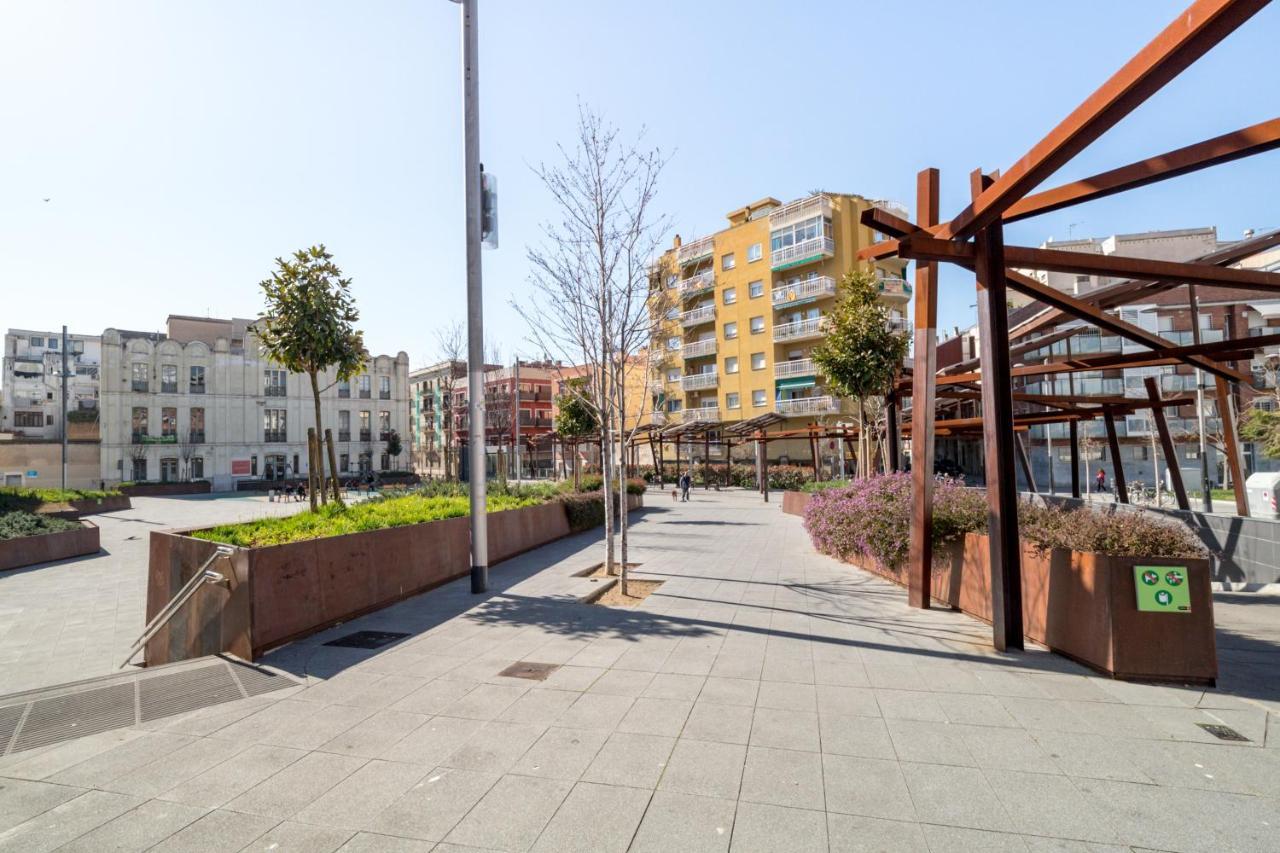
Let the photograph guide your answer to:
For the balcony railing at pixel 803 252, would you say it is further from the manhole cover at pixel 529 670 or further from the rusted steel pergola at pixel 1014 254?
the manhole cover at pixel 529 670

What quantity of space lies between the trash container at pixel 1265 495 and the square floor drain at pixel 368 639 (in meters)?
17.5

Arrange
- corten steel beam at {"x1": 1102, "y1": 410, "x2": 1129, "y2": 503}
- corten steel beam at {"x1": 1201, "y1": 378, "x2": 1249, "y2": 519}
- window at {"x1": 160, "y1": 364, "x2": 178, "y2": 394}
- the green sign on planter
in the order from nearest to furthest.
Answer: the green sign on planter < corten steel beam at {"x1": 1201, "y1": 378, "x2": 1249, "y2": 519} < corten steel beam at {"x1": 1102, "y1": 410, "x2": 1129, "y2": 503} < window at {"x1": 160, "y1": 364, "x2": 178, "y2": 394}

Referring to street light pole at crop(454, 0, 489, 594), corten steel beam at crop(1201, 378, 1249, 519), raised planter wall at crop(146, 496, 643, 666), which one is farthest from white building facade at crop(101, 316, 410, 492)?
corten steel beam at crop(1201, 378, 1249, 519)

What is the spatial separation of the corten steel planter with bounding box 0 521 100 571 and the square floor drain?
49.1ft

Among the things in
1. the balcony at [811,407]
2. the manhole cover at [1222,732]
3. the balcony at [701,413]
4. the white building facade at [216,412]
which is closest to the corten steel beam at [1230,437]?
the manhole cover at [1222,732]

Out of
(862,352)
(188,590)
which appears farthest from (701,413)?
(188,590)

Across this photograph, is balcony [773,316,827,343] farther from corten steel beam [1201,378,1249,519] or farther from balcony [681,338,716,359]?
corten steel beam [1201,378,1249,519]

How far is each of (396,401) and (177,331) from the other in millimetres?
17586

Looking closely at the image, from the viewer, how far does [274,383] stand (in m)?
54.1

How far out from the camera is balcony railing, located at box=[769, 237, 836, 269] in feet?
138

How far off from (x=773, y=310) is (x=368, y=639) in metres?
41.3

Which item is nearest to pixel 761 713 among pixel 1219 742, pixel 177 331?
pixel 1219 742

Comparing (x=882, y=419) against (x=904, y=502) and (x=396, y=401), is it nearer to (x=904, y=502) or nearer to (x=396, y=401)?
(x=904, y=502)

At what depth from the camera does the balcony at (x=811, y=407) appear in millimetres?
40781
